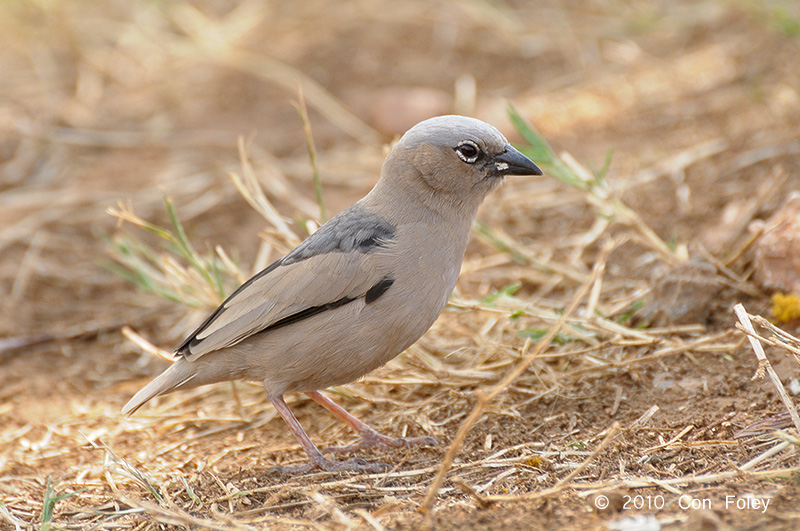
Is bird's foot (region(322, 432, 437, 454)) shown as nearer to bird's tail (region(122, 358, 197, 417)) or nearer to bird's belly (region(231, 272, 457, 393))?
bird's belly (region(231, 272, 457, 393))

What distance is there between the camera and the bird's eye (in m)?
3.83

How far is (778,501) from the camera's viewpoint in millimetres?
2619

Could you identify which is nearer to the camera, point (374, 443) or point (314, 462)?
point (314, 462)

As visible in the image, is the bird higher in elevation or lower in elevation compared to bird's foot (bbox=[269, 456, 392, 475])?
higher

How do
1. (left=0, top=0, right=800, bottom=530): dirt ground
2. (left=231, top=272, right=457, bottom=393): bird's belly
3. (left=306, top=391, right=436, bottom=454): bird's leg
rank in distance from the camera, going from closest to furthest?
(left=0, top=0, right=800, bottom=530): dirt ground → (left=231, top=272, right=457, bottom=393): bird's belly → (left=306, top=391, right=436, bottom=454): bird's leg

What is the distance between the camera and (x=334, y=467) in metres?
3.65

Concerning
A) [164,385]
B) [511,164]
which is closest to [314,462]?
[164,385]

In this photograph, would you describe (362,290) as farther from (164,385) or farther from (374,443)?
(164,385)

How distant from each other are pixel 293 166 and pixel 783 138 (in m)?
3.98

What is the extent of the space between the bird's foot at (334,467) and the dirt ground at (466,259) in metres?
0.08

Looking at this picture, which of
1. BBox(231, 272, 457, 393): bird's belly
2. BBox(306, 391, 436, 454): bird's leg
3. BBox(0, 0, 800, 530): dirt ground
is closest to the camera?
BBox(0, 0, 800, 530): dirt ground

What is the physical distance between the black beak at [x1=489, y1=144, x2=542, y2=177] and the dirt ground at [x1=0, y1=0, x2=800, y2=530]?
69cm

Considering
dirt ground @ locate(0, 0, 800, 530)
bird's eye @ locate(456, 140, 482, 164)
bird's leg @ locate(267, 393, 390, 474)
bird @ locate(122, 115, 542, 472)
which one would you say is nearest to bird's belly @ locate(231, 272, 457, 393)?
bird @ locate(122, 115, 542, 472)

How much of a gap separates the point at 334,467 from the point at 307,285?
33.2 inches
